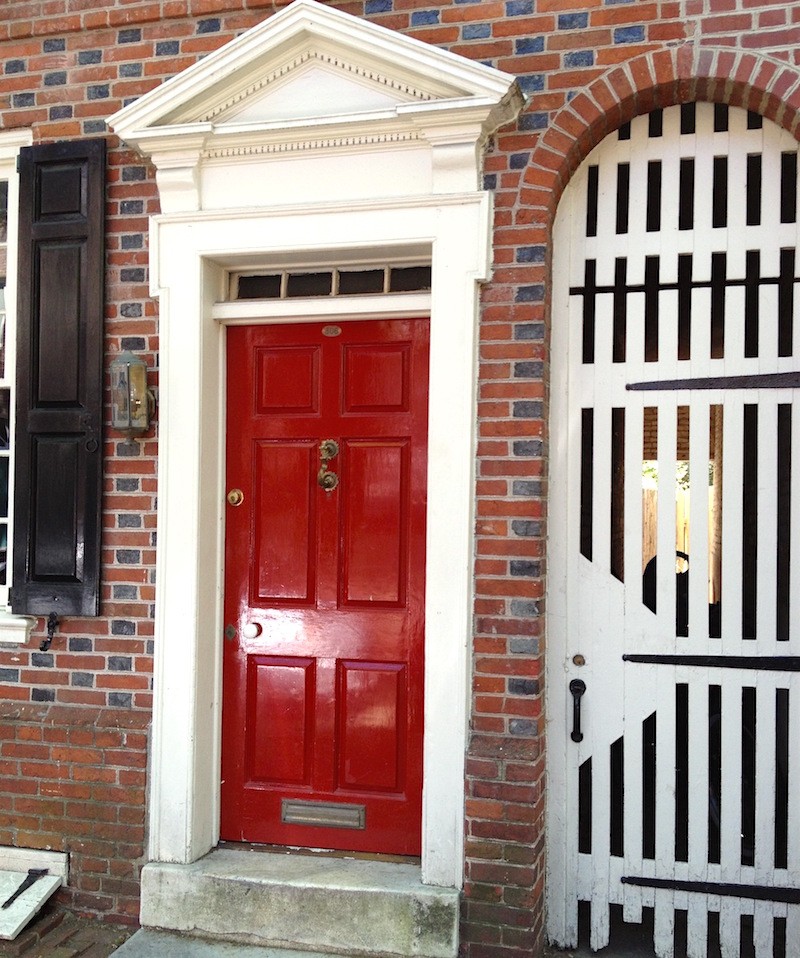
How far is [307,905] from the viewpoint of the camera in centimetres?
366

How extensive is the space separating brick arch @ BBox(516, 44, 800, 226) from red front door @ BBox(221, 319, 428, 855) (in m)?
0.87

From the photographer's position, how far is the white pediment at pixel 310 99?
357 centimetres

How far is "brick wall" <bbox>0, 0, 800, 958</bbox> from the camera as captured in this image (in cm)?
353

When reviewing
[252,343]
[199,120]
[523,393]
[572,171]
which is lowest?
[523,393]

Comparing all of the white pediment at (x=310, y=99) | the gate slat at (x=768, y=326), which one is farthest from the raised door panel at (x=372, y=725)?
the white pediment at (x=310, y=99)

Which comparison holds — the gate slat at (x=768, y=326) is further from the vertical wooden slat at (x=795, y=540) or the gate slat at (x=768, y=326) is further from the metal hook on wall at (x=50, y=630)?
the metal hook on wall at (x=50, y=630)

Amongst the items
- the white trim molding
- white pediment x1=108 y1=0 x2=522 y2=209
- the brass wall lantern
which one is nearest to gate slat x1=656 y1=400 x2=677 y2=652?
the white trim molding

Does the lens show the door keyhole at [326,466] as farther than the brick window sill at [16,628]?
No

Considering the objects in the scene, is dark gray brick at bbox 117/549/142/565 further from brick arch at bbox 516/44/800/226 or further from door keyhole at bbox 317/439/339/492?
brick arch at bbox 516/44/800/226

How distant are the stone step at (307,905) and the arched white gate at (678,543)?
59 centimetres

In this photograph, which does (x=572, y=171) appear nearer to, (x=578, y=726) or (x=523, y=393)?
(x=523, y=393)

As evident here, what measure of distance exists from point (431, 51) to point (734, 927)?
12.2 feet

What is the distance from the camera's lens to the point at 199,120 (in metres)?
3.91

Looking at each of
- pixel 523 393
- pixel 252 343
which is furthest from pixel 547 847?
pixel 252 343
